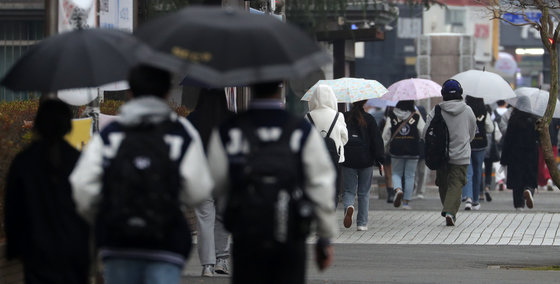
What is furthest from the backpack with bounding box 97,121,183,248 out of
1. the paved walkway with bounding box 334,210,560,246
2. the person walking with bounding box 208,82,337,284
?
the paved walkway with bounding box 334,210,560,246

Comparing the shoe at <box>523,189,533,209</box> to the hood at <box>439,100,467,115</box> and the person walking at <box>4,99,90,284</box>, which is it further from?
the person walking at <box>4,99,90,284</box>

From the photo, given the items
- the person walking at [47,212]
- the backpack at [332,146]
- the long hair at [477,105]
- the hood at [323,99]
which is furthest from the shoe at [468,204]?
the person walking at [47,212]

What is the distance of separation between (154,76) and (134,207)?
1.93 ft

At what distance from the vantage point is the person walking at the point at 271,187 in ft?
17.7

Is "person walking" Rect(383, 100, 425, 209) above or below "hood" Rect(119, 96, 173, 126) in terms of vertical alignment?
below

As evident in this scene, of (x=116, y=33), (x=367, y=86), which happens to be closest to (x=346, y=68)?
(x=367, y=86)

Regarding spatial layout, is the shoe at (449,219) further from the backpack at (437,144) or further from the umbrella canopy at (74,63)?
the umbrella canopy at (74,63)

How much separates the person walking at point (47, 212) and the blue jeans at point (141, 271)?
24.6 inches

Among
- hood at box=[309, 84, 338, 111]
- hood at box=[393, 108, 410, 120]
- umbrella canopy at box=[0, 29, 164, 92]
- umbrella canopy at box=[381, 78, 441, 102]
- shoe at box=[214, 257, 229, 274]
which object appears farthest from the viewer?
hood at box=[393, 108, 410, 120]

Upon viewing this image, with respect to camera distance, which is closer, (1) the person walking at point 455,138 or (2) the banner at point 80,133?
(2) the banner at point 80,133

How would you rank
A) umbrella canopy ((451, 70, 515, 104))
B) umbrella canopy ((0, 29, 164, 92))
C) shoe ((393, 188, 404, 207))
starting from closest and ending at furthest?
umbrella canopy ((0, 29, 164, 92)) < umbrella canopy ((451, 70, 515, 104)) < shoe ((393, 188, 404, 207))

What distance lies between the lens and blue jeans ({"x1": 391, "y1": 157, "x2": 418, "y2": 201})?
63.3ft

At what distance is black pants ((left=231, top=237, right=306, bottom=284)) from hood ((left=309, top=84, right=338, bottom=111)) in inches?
353

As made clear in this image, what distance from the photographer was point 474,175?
19.5 meters
